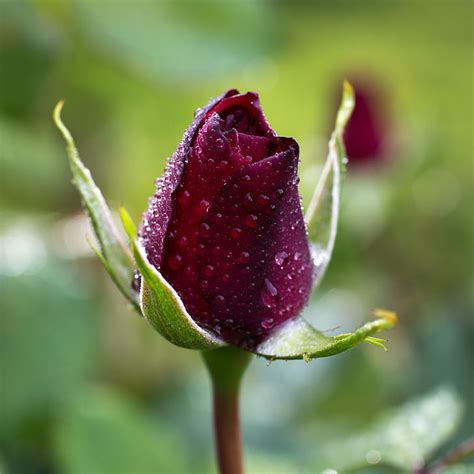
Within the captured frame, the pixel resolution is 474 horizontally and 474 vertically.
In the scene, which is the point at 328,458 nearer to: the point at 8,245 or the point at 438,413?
the point at 438,413

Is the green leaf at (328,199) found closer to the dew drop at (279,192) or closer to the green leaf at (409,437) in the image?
the dew drop at (279,192)

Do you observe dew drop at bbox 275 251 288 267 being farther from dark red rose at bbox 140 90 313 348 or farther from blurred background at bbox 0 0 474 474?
blurred background at bbox 0 0 474 474

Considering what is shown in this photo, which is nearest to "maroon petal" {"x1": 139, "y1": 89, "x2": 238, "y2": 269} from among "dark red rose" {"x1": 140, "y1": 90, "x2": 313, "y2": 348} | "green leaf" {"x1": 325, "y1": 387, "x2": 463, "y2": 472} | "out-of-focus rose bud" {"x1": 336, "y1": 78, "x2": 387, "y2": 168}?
"dark red rose" {"x1": 140, "y1": 90, "x2": 313, "y2": 348}

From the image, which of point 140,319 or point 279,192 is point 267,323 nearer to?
point 279,192

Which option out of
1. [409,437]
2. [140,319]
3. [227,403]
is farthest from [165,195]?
[140,319]

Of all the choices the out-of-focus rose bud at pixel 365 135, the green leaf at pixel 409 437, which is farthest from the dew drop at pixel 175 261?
the out-of-focus rose bud at pixel 365 135
